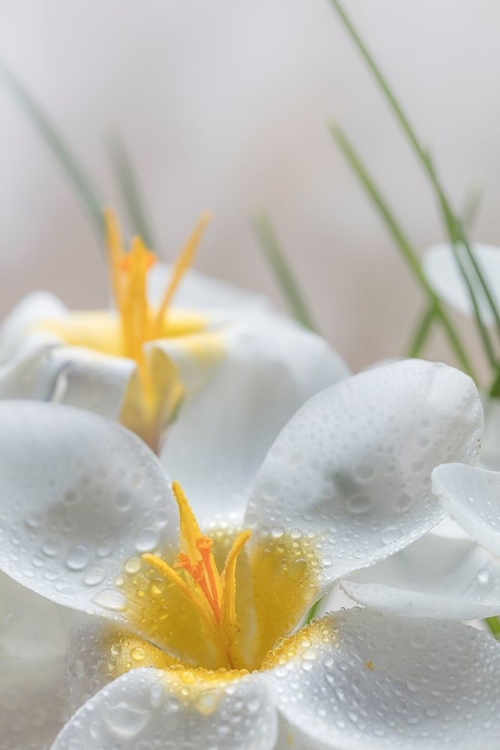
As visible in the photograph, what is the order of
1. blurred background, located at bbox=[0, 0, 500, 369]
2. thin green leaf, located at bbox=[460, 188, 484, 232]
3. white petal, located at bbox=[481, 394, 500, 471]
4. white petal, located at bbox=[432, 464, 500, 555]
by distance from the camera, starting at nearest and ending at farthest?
white petal, located at bbox=[432, 464, 500, 555] < white petal, located at bbox=[481, 394, 500, 471] < thin green leaf, located at bbox=[460, 188, 484, 232] < blurred background, located at bbox=[0, 0, 500, 369]

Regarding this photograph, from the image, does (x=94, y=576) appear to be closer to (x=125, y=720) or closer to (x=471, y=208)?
(x=125, y=720)

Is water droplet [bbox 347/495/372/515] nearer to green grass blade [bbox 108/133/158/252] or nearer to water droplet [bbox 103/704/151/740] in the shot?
water droplet [bbox 103/704/151/740]

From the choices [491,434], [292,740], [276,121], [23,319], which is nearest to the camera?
[292,740]

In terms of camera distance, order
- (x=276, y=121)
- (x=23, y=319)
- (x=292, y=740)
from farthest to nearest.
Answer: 1. (x=276, y=121)
2. (x=23, y=319)
3. (x=292, y=740)

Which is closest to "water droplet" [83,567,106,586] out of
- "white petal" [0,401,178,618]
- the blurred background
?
"white petal" [0,401,178,618]

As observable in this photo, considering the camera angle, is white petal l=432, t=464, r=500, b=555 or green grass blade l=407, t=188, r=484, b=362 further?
green grass blade l=407, t=188, r=484, b=362

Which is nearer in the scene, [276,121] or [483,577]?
[483,577]

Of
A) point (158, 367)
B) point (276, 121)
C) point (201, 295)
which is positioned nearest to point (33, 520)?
point (158, 367)
